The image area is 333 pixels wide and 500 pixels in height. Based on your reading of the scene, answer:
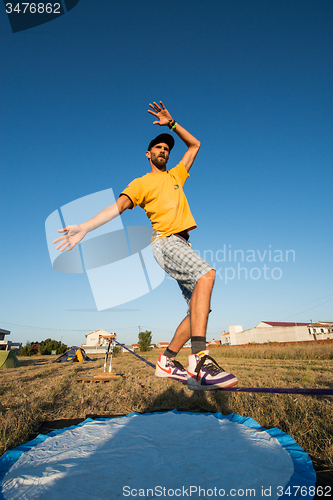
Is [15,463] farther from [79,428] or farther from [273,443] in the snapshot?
[273,443]

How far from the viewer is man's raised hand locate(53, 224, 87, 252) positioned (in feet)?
6.01

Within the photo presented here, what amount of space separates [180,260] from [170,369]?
3.54 feet

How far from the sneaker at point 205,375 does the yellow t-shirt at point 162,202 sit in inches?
45.2

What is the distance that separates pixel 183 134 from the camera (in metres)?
2.84

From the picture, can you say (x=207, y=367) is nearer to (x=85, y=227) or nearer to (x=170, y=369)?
(x=170, y=369)

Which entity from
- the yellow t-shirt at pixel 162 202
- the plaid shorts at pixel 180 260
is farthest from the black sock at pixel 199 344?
the yellow t-shirt at pixel 162 202

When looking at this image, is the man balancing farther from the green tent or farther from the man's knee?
the green tent

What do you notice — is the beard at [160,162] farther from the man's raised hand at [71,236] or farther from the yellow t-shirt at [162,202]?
the man's raised hand at [71,236]

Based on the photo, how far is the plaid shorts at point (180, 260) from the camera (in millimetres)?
2004

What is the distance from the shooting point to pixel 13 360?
11.8m

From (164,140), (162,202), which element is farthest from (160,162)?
(162,202)

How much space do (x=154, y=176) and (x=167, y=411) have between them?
3.00 meters

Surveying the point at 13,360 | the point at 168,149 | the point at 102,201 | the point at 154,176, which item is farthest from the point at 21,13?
the point at 13,360

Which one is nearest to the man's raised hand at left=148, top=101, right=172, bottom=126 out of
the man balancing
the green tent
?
the man balancing
